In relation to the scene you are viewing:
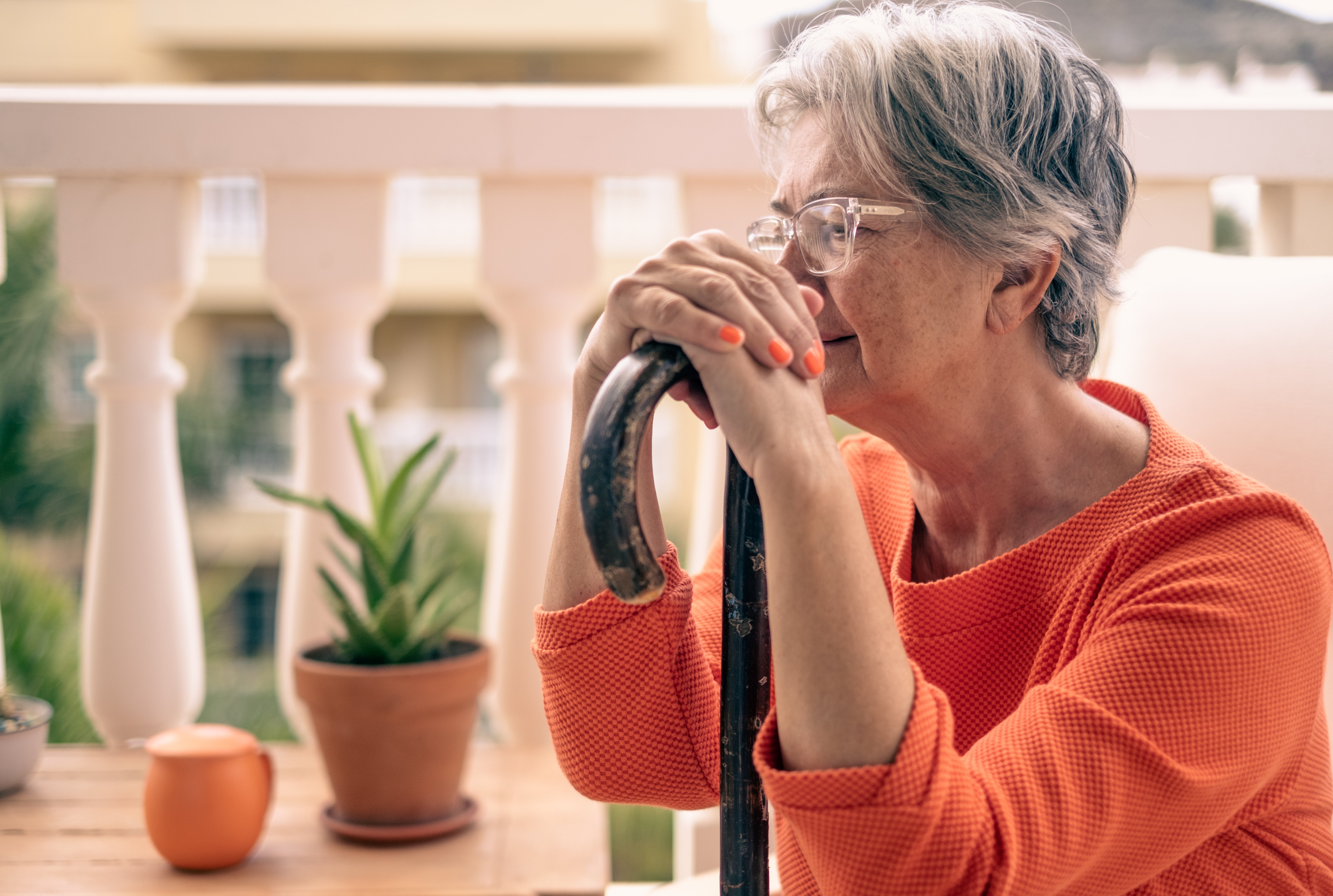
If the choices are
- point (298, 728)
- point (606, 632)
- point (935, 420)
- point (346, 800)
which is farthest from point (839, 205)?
point (298, 728)

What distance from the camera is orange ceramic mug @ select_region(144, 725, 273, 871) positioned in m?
1.20

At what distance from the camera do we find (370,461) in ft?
4.83

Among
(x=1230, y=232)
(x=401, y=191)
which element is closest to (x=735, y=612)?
(x=401, y=191)

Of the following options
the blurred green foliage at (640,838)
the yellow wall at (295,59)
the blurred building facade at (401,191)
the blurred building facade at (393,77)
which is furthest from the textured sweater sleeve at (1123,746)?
the yellow wall at (295,59)

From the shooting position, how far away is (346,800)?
1.33 meters

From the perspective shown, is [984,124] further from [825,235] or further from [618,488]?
[618,488]

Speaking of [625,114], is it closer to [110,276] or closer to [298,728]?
[110,276]

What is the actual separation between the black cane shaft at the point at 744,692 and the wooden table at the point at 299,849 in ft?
1.84

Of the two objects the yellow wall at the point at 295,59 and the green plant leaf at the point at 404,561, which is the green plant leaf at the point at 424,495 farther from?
the yellow wall at the point at 295,59

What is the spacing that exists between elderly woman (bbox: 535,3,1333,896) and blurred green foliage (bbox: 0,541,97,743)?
337cm

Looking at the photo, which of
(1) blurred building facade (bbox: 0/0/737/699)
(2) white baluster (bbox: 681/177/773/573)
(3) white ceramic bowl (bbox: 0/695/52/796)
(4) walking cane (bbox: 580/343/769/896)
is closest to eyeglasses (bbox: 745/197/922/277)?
(4) walking cane (bbox: 580/343/769/896)

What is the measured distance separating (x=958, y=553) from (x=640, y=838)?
21.5ft

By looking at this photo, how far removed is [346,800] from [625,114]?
88 centimetres

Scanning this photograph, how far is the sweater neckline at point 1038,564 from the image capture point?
959 millimetres
